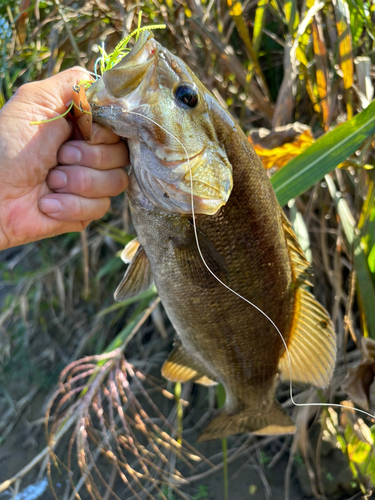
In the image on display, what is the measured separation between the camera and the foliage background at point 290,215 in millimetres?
1536

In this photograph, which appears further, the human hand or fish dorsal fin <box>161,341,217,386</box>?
fish dorsal fin <box>161,341,217,386</box>

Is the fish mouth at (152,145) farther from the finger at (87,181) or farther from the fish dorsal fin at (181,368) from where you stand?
the fish dorsal fin at (181,368)

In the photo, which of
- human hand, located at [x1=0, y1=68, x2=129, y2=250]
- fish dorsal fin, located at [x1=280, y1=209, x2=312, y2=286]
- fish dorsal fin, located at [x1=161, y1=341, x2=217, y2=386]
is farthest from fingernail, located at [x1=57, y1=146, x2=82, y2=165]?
fish dorsal fin, located at [x1=161, y1=341, x2=217, y2=386]

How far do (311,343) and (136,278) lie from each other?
0.65 metres

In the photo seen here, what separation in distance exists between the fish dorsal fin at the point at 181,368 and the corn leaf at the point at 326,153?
704 millimetres

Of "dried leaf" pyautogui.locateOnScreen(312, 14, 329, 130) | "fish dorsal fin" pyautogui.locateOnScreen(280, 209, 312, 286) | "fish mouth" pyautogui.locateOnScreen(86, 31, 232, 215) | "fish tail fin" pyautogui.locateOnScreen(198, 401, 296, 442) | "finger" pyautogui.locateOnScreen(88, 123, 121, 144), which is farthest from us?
"dried leaf" pyautogui.locateOnScreen(312, 14, 329, 130)

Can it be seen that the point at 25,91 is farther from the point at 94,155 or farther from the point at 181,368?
the point at 181,368

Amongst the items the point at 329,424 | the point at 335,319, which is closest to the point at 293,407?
the point at 329,424

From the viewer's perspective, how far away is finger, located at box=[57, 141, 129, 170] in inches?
40.3

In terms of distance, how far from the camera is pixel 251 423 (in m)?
1.50

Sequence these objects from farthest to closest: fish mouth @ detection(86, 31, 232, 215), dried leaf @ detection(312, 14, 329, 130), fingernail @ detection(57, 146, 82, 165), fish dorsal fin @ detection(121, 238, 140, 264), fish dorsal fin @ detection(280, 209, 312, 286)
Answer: dried leaf @ detection(312, 14, 329, 130), fish dorsal fin @ detection(121, 238, 140, 264), fish dorsal fin @ detection(280, 209, 312, 286), fingernail @ detection(57, 146, 82, 165), fish mouth @ detection(86, 31, 232, 215)

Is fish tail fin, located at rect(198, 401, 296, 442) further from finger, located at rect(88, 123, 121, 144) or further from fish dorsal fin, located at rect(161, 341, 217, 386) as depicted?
finger, located at rect(88, 123, 121, 144)

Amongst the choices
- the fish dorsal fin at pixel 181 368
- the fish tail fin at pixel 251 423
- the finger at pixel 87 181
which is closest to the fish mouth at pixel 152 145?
the finger at pixel 87 181

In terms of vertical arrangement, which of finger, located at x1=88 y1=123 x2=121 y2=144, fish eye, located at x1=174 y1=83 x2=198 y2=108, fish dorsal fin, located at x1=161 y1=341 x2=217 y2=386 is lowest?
fish dorsal fin, located at x1=161 y1=341 x2=217 y2=386
